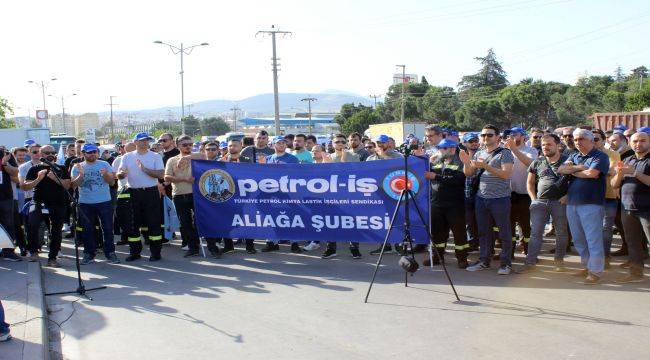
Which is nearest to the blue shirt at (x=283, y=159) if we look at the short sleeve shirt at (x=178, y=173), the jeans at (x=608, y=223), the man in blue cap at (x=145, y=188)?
the short sleeve shirt at (x=178, y=173)

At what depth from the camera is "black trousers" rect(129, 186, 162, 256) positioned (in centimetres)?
931

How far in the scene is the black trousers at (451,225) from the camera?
8.28 meters

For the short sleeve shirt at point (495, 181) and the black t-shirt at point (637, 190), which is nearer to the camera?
the black t-shirt at point (637, 190)

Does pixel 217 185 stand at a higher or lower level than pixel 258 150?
lower

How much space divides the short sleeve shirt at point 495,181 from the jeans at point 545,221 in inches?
17.7

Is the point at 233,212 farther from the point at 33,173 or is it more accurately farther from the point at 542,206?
the point at 542,206

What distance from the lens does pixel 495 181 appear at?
25.8ft

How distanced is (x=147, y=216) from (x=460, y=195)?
191 inches

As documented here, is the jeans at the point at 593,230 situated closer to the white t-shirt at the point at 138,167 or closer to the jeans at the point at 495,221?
the jeans at the point at 495,221

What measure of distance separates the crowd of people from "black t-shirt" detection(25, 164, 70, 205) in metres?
0.02

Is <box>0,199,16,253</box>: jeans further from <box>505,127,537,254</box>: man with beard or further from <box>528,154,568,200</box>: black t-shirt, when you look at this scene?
<box>528,154,568,200</box>: black t-shirt

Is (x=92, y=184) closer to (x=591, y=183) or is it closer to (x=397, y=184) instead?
(x=397, y=184)

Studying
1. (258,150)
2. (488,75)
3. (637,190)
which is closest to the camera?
(637,190)

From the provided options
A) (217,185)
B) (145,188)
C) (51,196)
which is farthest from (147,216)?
(51,196)
